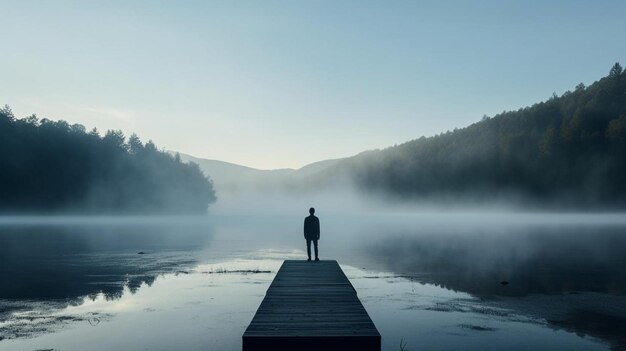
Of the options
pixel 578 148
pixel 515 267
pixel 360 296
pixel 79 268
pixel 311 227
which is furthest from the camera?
pixel 578 148

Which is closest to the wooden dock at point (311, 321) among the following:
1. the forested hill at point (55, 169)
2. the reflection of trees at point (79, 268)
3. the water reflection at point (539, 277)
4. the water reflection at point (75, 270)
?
the water reflection at point (539, 277)

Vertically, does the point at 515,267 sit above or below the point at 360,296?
below

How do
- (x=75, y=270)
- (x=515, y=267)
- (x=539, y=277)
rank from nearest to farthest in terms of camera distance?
(x=539, y=277) → (x=75, y=270) → (x=515, y=267)

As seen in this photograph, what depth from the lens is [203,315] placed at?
835 inches

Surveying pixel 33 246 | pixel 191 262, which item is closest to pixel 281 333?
pixel 191 262

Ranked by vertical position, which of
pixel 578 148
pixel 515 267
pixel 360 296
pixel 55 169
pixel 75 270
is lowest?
pixel 515 267

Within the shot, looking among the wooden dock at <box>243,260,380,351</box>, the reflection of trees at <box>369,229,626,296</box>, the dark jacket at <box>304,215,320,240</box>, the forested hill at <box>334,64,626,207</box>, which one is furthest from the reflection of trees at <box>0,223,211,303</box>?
the forested hill at <box>334,64,626,207</box>

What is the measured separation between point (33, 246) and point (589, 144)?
158935 mm

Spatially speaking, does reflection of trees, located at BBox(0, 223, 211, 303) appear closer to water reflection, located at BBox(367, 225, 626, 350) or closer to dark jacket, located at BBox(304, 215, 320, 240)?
dark jacket, located at BBox(304, 215, 320, 240)

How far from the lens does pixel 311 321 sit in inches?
571

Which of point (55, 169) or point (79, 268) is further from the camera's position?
point (55, 169)

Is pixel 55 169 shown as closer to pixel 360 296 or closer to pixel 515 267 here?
pixel 515 267

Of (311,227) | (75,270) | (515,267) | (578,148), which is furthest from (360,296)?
(578,148)

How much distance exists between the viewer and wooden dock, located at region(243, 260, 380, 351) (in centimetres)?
1270
